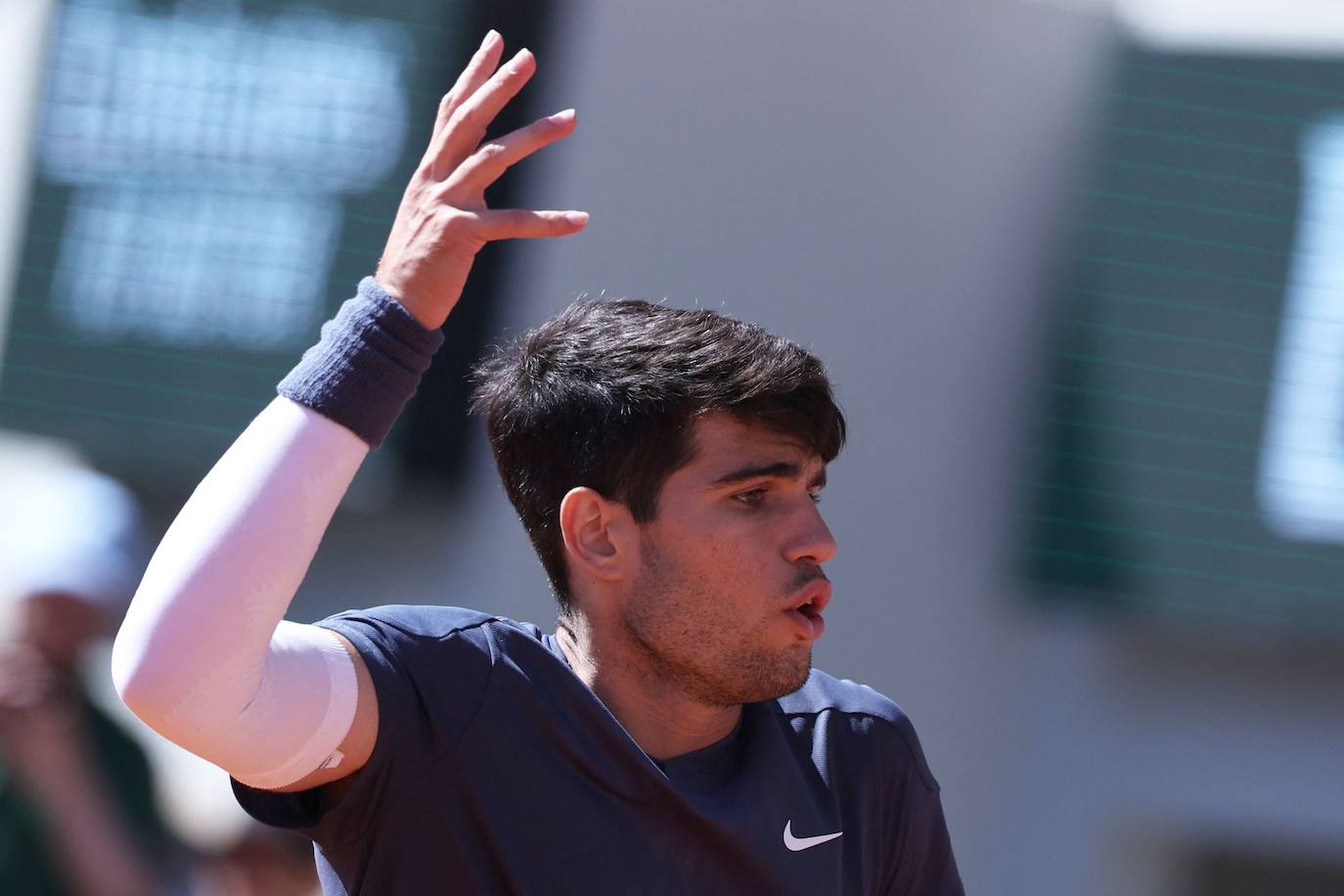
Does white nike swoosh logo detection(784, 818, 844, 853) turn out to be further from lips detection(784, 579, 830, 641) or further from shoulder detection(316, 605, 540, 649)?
shoulder detection(316, 605, 540, 649)

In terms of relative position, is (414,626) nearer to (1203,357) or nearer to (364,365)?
(364,365)

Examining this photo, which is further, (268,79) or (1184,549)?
(268,79)

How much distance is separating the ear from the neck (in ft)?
0.29

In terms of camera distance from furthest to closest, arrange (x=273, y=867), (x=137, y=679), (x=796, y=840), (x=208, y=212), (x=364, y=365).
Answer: (x=208, y=212), (x=273, y=867), (x=796, y=840), (x=364, y=365), (x=137, y=679)

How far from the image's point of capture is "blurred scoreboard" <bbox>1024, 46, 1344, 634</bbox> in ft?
17.1

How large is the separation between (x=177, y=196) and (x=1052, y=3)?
A: 297 cm

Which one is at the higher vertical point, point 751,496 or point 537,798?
point 751,496

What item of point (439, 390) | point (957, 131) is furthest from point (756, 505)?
point (957, 131)

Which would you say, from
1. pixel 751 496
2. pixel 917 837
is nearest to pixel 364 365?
pixel 751 496

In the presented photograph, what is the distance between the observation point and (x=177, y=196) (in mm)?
5555

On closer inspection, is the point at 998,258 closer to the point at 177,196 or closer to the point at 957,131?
the point at 957,131

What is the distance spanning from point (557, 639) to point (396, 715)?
0.37 metres

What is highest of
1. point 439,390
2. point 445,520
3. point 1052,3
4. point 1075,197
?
point 1052,3

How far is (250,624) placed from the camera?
5.25 feet
